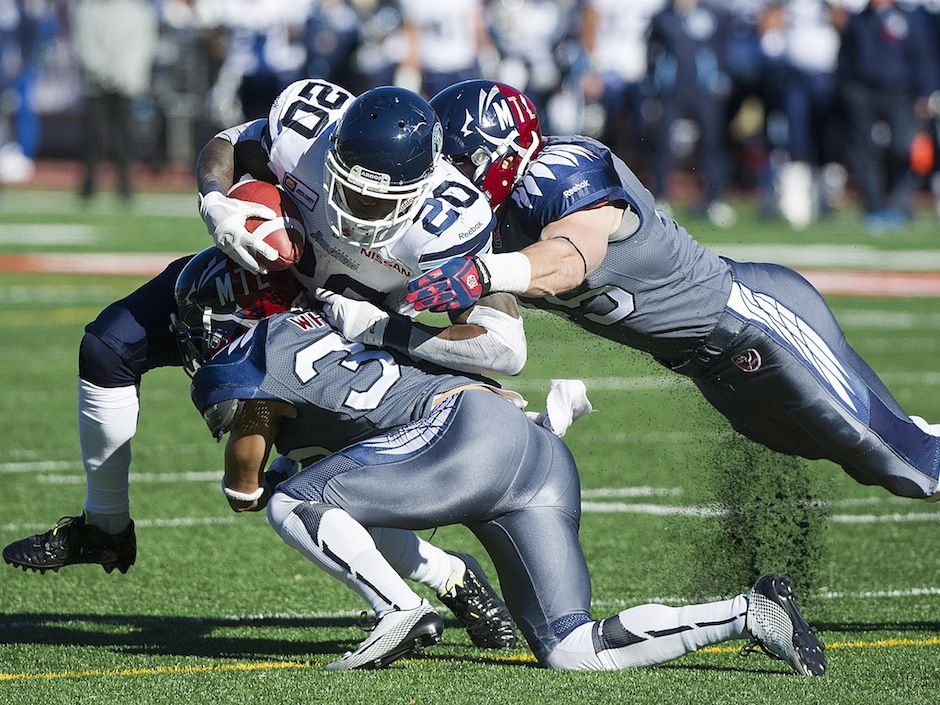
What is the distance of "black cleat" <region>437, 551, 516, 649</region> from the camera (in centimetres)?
448

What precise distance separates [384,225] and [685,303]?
888 millimetres

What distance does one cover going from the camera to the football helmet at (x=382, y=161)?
4.11 metres

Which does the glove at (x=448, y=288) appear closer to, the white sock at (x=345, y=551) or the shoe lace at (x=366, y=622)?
the white sock at (x=345, y=551)

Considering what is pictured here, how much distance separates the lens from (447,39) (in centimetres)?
2103

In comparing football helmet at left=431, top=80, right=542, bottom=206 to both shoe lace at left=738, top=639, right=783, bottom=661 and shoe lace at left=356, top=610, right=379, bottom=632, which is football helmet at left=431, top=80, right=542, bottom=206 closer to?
shoe lace at left=356, top=610, right=379, bottom=632

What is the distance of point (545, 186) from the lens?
4.44 metres

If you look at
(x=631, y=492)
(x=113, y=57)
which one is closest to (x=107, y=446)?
(x=631, y=492)

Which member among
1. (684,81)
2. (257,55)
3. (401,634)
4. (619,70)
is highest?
(401,634)

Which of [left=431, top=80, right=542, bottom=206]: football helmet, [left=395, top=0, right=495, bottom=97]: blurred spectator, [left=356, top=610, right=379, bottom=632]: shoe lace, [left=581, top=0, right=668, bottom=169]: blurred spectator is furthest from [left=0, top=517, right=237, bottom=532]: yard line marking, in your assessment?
[left=395, top=0, right=495, bottom=97]: blurred spectator

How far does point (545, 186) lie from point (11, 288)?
29.2 feet

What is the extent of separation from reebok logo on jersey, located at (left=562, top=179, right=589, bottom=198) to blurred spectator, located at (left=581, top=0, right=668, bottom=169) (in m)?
16.0

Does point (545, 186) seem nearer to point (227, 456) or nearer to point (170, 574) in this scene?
point (227, 456)

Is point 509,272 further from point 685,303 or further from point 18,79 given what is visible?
point 18,79

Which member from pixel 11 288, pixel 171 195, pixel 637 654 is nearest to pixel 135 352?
pixel 637 654
